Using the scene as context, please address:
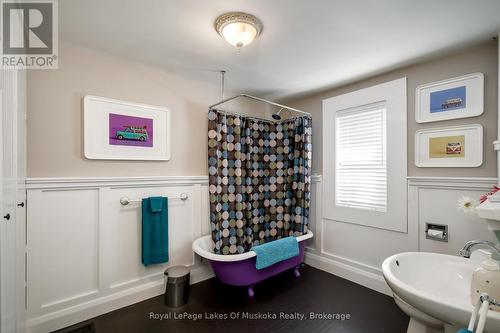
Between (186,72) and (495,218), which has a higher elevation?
(186,72)

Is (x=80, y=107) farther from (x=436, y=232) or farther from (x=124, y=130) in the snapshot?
(x=436, y=232)

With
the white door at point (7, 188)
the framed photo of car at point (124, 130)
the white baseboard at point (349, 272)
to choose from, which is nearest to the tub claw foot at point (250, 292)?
the white baseboard at point (349, 272)

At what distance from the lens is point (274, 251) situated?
2.32m

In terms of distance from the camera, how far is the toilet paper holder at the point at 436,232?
1989mm

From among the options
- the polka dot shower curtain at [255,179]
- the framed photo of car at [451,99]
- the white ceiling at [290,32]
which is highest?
the white ceiling at [290,32]

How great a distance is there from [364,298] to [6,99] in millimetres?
2974

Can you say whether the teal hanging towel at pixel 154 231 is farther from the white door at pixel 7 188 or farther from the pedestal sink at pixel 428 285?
the pedestal sink at pixel 428 285

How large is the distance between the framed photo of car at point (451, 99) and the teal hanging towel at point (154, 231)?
2.57m

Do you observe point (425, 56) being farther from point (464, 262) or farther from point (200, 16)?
point (200, 16)

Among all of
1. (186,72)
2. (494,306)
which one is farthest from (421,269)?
(186,72)

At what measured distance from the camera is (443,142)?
200 centimetres

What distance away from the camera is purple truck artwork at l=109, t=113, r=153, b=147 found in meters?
2.09

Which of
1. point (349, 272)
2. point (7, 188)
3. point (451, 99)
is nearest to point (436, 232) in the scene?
point (349, 272)

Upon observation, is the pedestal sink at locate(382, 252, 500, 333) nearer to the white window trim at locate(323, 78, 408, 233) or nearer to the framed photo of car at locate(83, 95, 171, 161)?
the white window trim at locate(323, 78, 408, 233)
